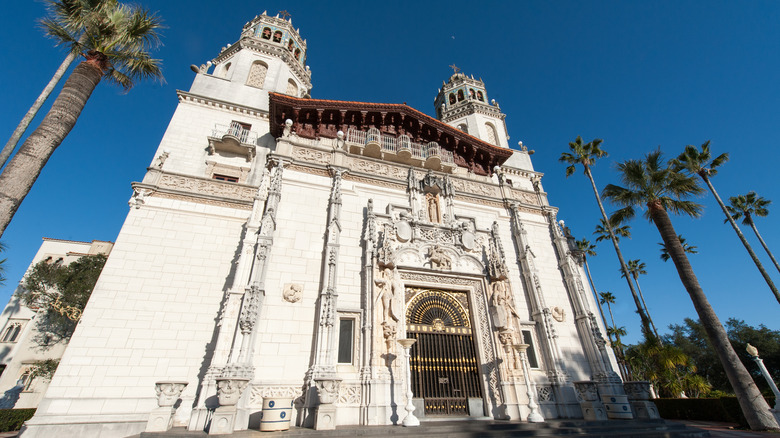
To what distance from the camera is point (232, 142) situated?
54.6ft

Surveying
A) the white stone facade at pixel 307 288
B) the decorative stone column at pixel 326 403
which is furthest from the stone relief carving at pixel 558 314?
the decorative stone column at pixel 326 403

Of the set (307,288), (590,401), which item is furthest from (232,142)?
(590,401)

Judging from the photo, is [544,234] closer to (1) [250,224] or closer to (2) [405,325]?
(2) [405,325]

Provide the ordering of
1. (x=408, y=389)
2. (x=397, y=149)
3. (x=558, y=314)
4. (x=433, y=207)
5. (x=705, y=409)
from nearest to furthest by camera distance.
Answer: (x=408, y=389) → (x=558, y=314) → (x=433, y=207) → (x=705, y=409) → (x=397, y=149)

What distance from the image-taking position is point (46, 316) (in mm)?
24844

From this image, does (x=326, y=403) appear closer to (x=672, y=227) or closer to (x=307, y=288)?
(x=307, y=288)

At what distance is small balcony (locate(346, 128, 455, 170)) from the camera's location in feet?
53.7

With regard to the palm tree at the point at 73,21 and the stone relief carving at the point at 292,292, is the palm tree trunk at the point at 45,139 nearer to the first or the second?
the palm tree at the point at 73,21

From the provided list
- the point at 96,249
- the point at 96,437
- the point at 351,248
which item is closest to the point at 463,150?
the point at 351,248

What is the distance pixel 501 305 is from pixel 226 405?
9.56 meters

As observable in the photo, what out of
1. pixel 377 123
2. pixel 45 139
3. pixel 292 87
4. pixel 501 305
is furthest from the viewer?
pixel 292 87

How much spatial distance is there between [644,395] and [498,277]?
6.04 metres

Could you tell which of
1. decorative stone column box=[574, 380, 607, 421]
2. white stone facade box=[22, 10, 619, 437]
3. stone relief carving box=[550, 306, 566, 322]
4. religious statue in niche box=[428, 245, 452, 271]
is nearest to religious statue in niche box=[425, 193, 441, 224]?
white stone facade box=[22, 10, 619, 437]

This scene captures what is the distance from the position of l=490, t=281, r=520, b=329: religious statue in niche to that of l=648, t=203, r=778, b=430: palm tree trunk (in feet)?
25.2
